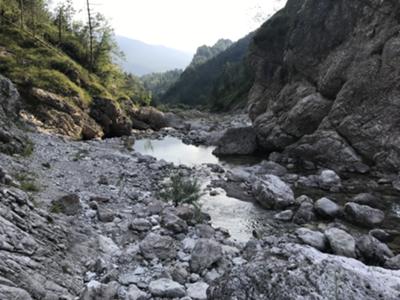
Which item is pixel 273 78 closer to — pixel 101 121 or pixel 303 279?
pixel 101 121

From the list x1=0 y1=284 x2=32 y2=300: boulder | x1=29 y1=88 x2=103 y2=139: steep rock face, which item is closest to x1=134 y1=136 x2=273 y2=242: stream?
x1=0 y1=284 x2=32 y2=300: boulder

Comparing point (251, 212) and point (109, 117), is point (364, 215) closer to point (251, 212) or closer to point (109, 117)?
point (251, 212)

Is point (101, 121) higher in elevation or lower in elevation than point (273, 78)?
lower

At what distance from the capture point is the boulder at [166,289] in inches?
300

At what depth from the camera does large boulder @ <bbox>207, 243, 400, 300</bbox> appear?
5297mm

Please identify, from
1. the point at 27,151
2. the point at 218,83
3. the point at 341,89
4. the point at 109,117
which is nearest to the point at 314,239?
the point at 27,151

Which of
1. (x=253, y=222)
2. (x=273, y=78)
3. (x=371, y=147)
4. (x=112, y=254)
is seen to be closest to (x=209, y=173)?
(x=253, y=222)

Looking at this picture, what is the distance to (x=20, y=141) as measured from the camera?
16.8 meters

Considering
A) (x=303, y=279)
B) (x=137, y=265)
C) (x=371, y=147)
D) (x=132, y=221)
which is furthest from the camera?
(x=371, y=147)

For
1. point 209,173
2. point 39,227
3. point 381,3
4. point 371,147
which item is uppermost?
point 381,3

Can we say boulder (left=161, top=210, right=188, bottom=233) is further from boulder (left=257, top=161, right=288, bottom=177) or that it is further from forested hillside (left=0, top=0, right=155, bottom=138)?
forested hillside (left=0, top=0, right=155, bottom=138)

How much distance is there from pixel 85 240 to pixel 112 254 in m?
0.85

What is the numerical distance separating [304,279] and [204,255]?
406 cm

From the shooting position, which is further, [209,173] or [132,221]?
[209,173]
